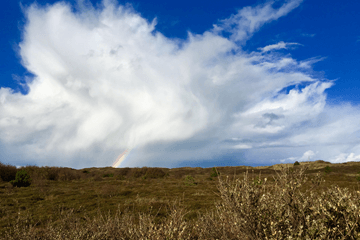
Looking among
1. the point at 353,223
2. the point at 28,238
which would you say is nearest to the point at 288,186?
the point at 353,223

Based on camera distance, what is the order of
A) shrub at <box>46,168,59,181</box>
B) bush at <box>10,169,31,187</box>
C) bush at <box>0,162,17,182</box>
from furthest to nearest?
shrub at <box>46,168,59,181</box> → bush at <box>0,162,17,182</box> → bush at <box>10,169,31,187</box>

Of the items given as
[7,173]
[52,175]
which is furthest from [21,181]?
[52,175]

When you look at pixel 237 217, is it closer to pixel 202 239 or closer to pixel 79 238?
pixel 202 239

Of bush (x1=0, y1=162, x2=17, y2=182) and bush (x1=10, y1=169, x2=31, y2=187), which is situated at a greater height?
bush (x1=0, y1=162, x2=17, y2=182)

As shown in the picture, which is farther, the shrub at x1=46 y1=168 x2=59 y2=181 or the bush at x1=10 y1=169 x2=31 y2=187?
the shrub at x1=46 y1=168 x2=59 y2=181

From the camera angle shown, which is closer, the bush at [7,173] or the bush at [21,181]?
the bush at [21,181]

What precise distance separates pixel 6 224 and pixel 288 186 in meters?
11.8

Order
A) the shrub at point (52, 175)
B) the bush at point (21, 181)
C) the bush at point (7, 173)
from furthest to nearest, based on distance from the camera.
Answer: the shrub at point (52, 175) → the bush at point (7, 173) → the bush at point (21, 181)

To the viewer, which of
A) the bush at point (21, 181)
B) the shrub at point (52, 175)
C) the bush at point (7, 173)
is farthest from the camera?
the shrub at point (52, 175)

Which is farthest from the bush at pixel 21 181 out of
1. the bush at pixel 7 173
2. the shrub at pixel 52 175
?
the shrub at pixel 52 175

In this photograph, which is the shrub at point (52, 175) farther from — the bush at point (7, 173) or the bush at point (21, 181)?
the bush at point (21, 181)

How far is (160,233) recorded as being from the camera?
457cm

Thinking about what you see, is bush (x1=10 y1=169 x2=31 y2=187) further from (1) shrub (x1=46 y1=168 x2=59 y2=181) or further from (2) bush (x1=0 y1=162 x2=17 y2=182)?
(1) shrub (x1=46 y1=168 x2=59 y2=181)

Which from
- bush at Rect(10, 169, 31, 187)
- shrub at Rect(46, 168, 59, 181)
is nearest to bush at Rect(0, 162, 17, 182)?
shrub at Rect(46, 168, 59, 181)
